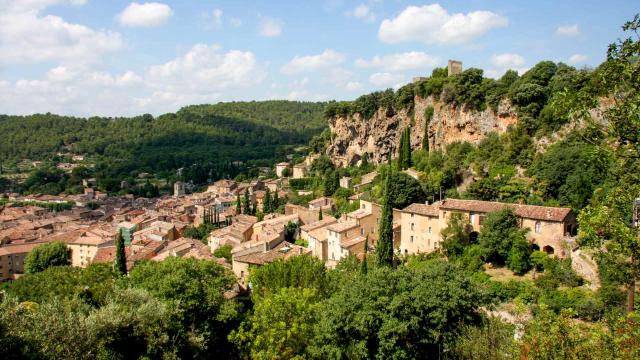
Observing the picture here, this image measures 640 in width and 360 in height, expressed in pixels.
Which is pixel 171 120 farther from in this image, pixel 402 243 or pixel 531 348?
pixel 531 348

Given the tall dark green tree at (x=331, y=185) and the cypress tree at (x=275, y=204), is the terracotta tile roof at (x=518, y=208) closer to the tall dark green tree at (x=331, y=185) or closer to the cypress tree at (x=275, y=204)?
the tall dark green tree at (x=331, y=185)

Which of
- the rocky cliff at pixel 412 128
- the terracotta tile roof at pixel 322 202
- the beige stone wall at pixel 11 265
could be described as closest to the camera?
the rocky cliff at pixel 412 128

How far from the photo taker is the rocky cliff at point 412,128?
Answer: 42438 millimetres

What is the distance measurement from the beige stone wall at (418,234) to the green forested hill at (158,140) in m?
82.5

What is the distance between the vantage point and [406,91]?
55.6 metres

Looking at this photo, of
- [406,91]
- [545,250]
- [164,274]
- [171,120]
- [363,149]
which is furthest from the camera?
[171,120]

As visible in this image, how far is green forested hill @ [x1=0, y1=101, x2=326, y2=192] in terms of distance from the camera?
121 m

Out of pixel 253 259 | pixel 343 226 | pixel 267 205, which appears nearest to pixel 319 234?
pixel 343 226

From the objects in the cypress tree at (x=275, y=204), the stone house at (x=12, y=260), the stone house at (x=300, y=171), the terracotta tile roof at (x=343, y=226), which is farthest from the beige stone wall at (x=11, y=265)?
the stone house at (x=300, y=171)

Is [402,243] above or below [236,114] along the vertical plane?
below

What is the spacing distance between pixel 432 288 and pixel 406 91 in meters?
41.6

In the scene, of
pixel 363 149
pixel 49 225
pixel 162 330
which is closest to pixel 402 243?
pixel 162 330

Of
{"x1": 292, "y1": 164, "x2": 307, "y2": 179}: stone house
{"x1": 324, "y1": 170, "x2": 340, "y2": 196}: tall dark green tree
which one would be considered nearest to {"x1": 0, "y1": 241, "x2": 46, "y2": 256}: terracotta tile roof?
{"x1": 324, "y1": 170, "x2": 340, "y2": 196}: tall dark green tree

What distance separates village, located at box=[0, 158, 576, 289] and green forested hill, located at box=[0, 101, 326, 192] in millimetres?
32116
